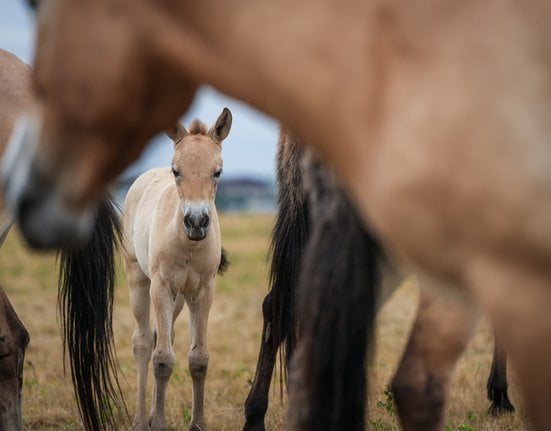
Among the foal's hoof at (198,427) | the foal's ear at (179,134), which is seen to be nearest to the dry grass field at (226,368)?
the foal's hoof at (198,427)

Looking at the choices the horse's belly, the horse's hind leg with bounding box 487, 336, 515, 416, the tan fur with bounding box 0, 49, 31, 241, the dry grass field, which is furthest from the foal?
the horse's belly

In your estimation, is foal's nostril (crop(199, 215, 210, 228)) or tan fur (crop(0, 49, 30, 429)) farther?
foal's nostril (crop(199, 215, 210, 228))

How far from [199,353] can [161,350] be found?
0.89 feet

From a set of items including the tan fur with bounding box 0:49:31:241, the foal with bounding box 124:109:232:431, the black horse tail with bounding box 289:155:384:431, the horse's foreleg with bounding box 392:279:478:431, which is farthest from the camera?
the foal with bounding box 124:109:232:431

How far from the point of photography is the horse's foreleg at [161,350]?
5.49 meters

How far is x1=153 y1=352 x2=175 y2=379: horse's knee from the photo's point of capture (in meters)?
5.68

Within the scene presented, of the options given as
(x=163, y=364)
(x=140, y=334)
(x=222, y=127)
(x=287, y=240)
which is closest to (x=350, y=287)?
(x=287, y=240)

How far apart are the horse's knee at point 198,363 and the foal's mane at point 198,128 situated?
1632 millimetres

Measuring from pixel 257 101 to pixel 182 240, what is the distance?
13.2 ft

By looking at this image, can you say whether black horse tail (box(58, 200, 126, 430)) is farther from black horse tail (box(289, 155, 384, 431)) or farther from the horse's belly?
the horse's belly

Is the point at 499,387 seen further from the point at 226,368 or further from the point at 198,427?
the point at 226,368

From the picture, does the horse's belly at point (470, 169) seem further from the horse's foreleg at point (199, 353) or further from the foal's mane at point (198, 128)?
the foal's mane at point (198, 128)

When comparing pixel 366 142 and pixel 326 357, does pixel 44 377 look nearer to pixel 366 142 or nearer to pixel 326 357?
pixel 326 357

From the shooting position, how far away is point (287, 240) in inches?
182
